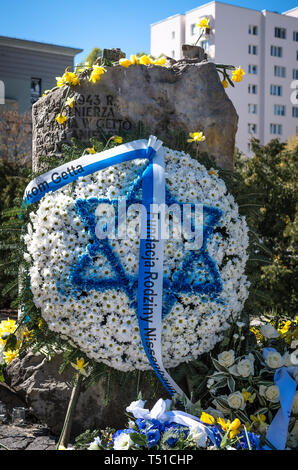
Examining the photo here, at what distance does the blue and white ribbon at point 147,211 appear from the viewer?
111 inches

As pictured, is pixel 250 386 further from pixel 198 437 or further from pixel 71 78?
pixel 71 78

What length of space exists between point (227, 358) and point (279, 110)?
3313 centimetres

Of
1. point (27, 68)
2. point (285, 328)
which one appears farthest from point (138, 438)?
point (27, 68)

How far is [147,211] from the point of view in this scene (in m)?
2.93

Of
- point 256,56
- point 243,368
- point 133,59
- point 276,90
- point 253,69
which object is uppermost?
point 256,56

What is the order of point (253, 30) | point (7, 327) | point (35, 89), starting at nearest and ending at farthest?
1. point (7, 327)
2. point (35, 89)
3. point (253, 30)

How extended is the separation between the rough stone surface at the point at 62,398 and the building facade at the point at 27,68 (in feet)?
61.6

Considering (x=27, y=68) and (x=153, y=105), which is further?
(x=27, y=68)

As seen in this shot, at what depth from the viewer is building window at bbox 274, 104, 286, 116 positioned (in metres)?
Answer: 33.7

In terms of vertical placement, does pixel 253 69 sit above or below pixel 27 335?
above

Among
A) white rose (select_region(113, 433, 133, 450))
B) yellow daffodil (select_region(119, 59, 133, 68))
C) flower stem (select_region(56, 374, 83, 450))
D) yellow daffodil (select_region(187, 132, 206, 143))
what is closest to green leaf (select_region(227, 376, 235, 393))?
white rose (select_region(113, 433, 133, 450))

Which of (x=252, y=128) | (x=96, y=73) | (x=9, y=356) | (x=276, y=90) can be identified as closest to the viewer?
(x=96, y=73)
